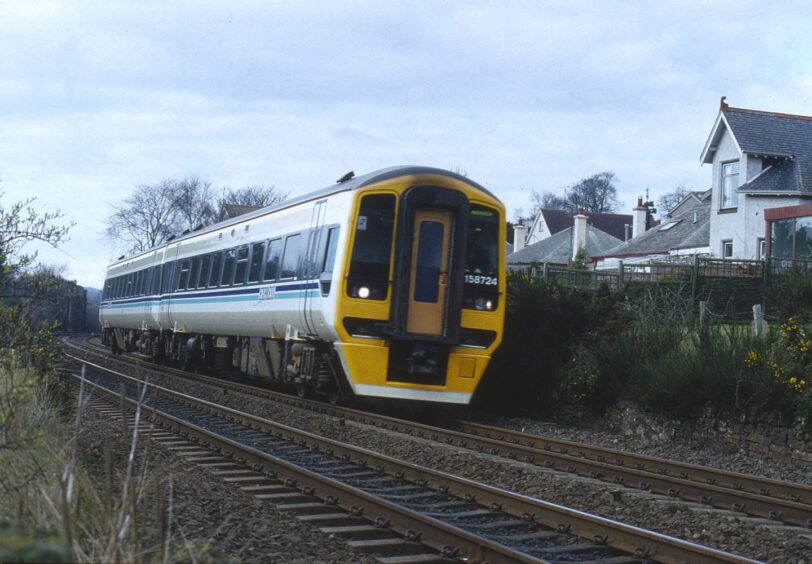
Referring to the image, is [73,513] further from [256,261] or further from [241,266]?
[241,266]

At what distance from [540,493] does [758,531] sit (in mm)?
2033

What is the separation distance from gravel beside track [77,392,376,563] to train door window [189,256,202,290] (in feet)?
37.2

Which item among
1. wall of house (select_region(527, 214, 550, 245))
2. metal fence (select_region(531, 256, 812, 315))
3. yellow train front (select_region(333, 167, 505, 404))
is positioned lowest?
yellow train front (select_region(333, 167, 505, 404))

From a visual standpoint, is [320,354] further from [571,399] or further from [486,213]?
[571,399]

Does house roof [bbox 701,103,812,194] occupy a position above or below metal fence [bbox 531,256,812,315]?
above

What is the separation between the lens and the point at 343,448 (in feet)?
31.8

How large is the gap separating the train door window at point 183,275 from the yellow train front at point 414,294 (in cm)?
990

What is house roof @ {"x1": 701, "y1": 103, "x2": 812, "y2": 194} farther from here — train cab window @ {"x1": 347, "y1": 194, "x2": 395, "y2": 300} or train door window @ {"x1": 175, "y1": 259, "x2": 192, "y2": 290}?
train cab window @ {"x1": 347, "y1": 194, "x2": 395, "y2": 300}

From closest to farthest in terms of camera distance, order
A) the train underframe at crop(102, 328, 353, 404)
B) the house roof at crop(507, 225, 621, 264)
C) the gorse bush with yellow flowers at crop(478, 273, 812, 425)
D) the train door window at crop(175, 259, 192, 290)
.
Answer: the gorse bush with yellow flowers at crop(478, 273, 812, 425), the train underframe at crop(102, 328, 353, 404), the train door window at crop(175, 259, 192, 290), the house roof at crop(507, 225, 621, 264)

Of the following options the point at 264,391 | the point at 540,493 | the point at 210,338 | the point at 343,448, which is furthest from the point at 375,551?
the point at 210,338

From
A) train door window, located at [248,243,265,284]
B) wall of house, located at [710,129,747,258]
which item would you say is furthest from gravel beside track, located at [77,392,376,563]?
wall of house, located at [710,129,747,258]

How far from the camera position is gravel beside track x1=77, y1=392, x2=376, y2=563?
5.76 meters

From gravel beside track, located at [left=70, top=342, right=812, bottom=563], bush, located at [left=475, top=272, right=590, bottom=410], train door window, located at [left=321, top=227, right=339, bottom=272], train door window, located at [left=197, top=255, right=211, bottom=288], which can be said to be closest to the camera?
gravel beside track, located at [left=70, top=342, right=812, bottom=563]

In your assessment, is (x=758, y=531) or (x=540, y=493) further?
(x=540, y=493)
